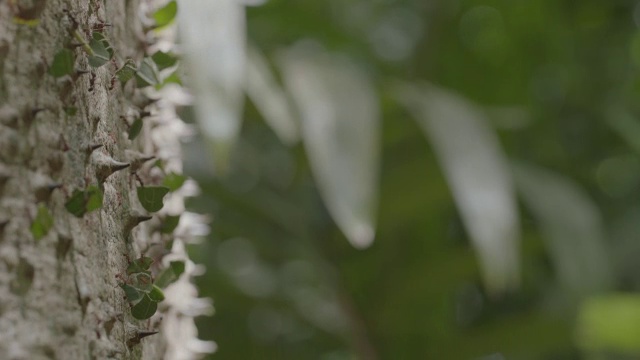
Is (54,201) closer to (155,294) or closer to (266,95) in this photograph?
(155,294)

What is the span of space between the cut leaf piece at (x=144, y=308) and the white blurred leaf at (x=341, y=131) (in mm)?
372

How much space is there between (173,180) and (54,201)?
4.6 inches

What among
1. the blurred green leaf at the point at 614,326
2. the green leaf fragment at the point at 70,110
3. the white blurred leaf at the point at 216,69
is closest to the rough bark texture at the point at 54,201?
the green leaf fragment at the point at 70,110

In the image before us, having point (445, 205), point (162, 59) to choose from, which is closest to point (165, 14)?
point (162, 59)

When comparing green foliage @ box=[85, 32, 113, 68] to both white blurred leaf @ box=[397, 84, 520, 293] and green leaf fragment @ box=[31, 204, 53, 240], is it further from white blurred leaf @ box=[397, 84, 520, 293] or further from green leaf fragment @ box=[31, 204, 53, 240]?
white blurred leaf @ box=[397, 84, 520, 293]

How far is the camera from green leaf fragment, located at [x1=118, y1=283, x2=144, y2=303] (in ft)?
0.73

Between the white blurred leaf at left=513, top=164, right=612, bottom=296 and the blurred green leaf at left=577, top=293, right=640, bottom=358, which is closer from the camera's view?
the white blurred leaf at left=513, top=164, right=612, bottom=296

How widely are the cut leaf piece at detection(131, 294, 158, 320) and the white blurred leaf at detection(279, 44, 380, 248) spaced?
372 millimetres

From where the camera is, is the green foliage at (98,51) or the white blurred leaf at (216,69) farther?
the white blurred leaf at (216,69)

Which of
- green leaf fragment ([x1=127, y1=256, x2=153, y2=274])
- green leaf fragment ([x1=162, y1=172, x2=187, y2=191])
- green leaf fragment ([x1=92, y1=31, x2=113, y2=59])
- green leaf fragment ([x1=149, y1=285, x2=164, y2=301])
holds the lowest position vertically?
green leaf fragment ([x1=149, y1=285, x2=164, y2=301])

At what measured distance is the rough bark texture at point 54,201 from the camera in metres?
0.18

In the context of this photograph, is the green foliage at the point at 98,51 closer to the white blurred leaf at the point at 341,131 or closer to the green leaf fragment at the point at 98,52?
the green leaf fragment at the point at 98,52

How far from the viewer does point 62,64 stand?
20 cm

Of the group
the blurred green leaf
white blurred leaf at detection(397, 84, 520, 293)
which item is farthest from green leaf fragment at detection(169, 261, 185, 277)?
the blurred green leaf
